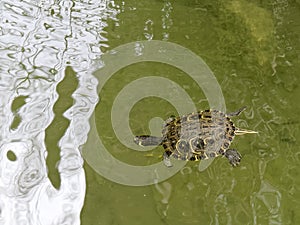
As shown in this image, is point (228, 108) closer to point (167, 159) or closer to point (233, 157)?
point (233, 157)

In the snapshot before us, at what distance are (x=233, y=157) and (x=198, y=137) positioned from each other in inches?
11.4

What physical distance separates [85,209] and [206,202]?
77cm

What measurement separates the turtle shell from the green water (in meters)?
0.14

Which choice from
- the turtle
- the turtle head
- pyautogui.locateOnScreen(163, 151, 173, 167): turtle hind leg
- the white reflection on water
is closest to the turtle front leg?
the turtle

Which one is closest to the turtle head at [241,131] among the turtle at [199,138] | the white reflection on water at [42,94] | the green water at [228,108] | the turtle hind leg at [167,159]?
the turtle at [199,138]

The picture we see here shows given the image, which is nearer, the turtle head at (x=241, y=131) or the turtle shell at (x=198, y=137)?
the turtle shell at (x=198, y=137)

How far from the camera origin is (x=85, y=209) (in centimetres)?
250

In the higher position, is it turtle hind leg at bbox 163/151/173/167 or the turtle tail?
the turtle tail

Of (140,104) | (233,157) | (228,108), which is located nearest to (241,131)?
(233,157)

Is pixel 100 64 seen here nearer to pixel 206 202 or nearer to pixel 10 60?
pixel 10 60

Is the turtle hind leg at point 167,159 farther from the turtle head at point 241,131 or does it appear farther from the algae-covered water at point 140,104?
the turtle head at point 241,131

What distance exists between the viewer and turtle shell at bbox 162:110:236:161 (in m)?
2.61

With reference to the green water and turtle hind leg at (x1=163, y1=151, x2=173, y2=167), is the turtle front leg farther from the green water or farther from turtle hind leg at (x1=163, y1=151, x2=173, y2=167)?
turtle hind leg at (x1=163, y1=151, x2=173, y2=167)

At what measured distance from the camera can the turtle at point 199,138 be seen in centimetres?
261
